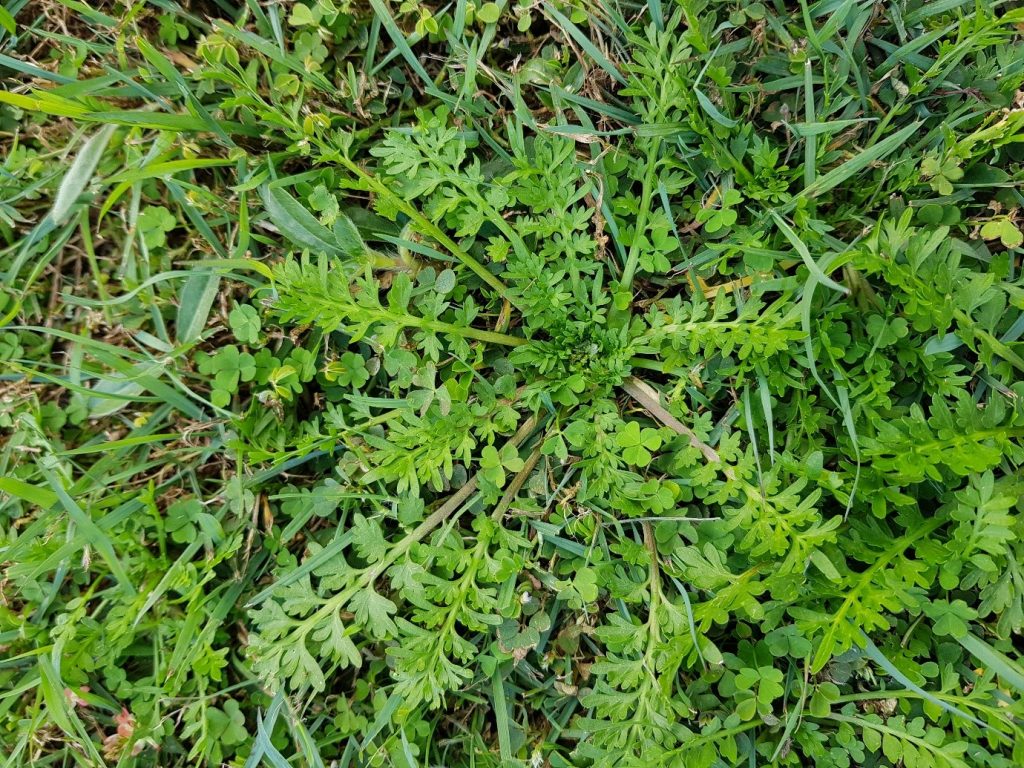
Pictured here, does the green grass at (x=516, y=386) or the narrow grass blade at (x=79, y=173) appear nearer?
the green grass at (x=516, y=386)

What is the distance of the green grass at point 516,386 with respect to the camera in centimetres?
234

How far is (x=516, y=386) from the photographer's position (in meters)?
2.74

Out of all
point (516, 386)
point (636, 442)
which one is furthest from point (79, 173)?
point (636, 442)

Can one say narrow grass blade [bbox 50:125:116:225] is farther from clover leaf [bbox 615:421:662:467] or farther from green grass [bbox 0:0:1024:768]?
clover leaf [bbox 615:421:662:467]

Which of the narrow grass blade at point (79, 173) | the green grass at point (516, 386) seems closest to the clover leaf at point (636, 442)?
the green grass at point (516, 386)

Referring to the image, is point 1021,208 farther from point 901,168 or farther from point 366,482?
point 366,482

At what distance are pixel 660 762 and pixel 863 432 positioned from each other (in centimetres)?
Result: 124

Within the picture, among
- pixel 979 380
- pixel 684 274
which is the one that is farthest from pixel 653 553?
pixel 979 380

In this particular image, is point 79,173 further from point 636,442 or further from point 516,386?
point 636,442

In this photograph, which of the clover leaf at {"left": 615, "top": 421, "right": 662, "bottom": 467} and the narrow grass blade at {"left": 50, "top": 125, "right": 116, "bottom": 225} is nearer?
the clover leaf at {"left": 615, "top": 421, "right": 662, "bottom": 467}

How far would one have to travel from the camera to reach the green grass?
7.68 ft

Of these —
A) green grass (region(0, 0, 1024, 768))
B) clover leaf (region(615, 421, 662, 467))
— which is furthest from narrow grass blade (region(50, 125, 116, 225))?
clover leaf (region(615, 421, 662, 467))

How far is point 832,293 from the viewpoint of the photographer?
8.13 feet

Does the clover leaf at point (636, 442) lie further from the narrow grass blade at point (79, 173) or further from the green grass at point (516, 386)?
the narrow grass blade at point (79, 173)
